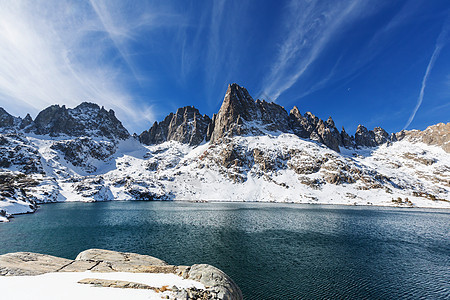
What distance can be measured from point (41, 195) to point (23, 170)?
6261 cm

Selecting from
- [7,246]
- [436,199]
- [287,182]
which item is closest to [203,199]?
[287,182]

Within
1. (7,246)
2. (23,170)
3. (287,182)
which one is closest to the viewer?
(7,246)

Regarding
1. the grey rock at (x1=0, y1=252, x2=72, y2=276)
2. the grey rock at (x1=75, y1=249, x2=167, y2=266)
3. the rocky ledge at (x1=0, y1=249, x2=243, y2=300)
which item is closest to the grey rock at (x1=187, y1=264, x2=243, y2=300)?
the rocky ledge at (x1=0, y1=249, x2=243, y2=300)

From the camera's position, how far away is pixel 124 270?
52.7 ft

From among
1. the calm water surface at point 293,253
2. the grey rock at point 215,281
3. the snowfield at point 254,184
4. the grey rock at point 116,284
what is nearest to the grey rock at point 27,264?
the grey rock at point 116,284

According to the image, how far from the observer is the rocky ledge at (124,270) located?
12.1 metres

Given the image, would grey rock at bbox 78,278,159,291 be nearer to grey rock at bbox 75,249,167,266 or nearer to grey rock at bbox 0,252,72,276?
grey rock at bbox 0,252,72,276

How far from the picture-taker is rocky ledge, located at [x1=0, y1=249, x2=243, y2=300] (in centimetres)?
1210

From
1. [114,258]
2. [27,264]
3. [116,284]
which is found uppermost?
[116,284]

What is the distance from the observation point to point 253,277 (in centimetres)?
2409

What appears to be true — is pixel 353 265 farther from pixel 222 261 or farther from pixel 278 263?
pixel 222 261

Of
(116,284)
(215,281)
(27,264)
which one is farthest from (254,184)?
(116,284)

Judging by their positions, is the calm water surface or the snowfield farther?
the snowfield

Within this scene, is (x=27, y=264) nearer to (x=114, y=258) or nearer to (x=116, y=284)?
(x=114, y=258)
